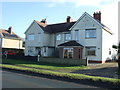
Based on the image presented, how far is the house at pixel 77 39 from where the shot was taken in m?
26.2

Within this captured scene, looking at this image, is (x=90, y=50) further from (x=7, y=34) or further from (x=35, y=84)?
(x=7, y=34)

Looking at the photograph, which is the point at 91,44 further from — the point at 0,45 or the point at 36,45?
the point at 0,45

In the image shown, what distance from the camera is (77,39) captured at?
93.8 feet

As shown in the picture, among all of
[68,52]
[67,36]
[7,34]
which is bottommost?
[68,52]

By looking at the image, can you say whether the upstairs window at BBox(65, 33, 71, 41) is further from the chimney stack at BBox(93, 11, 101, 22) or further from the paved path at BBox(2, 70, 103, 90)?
the paved path at BBox(2, 70, 103, 90)

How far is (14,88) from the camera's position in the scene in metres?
8.27

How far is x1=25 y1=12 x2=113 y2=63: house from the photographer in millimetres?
26223

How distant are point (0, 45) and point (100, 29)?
32.1 m

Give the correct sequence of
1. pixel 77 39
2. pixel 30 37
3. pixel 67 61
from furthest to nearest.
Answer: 1. pixel 30 37
2. pixel 77 39
3. pixel 67 61

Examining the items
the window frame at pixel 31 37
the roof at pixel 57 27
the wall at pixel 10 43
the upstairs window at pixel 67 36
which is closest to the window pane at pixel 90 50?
the upstairs window at pixel 67 36

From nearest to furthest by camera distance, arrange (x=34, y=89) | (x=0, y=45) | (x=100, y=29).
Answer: (x=34, y=89) < (x=100, y=29) < (x=0, y=45)

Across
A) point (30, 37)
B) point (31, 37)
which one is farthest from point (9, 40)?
point (31, 37)

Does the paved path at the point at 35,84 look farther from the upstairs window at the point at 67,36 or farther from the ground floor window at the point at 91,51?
the upstairs window at the point at 67,36

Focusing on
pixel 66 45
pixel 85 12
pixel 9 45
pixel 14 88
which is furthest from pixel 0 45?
Answer: pixel 14 88
